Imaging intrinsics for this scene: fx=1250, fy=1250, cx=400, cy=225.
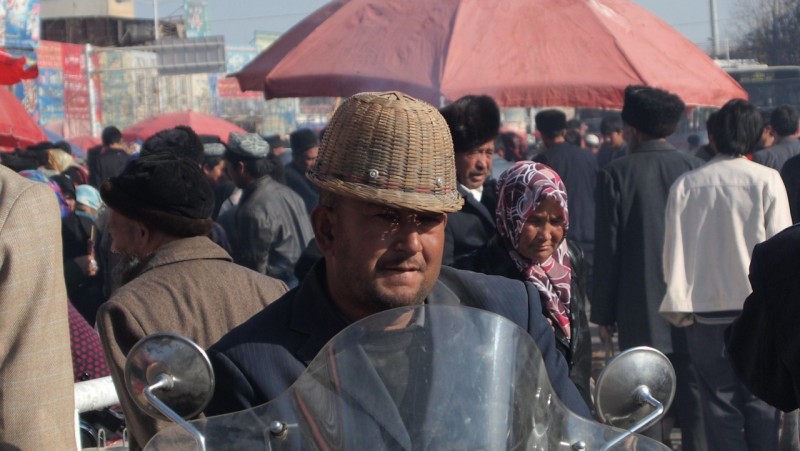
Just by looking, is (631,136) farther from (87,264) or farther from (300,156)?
(300,156)

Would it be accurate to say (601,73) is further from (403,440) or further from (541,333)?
(403,440)

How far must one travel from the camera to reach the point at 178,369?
208cm

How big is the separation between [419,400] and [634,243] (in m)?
5.10

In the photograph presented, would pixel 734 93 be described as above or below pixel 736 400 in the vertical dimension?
above

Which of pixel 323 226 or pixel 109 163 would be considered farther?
pixel 109 163

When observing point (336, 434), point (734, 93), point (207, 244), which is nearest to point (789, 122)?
point (734, 93)

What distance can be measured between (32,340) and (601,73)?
158 inches

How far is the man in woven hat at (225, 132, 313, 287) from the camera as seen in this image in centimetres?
768

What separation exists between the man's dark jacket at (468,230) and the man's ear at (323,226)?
2594mm

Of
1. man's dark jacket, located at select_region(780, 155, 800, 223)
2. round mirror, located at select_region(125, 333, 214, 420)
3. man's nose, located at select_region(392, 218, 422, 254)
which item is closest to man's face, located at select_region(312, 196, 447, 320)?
man's nose, located at select_region(392, 218, 422, 254)

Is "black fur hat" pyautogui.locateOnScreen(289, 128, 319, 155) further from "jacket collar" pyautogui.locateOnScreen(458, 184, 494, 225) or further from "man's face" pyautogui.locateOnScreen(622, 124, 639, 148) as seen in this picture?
"jacket collar" pyautogui.locateOnScreen(458, 184, 494, 225)

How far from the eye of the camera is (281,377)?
2.21 m

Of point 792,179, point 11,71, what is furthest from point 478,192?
point 792,179

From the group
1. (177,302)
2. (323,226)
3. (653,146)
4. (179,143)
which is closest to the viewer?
(323,226)
